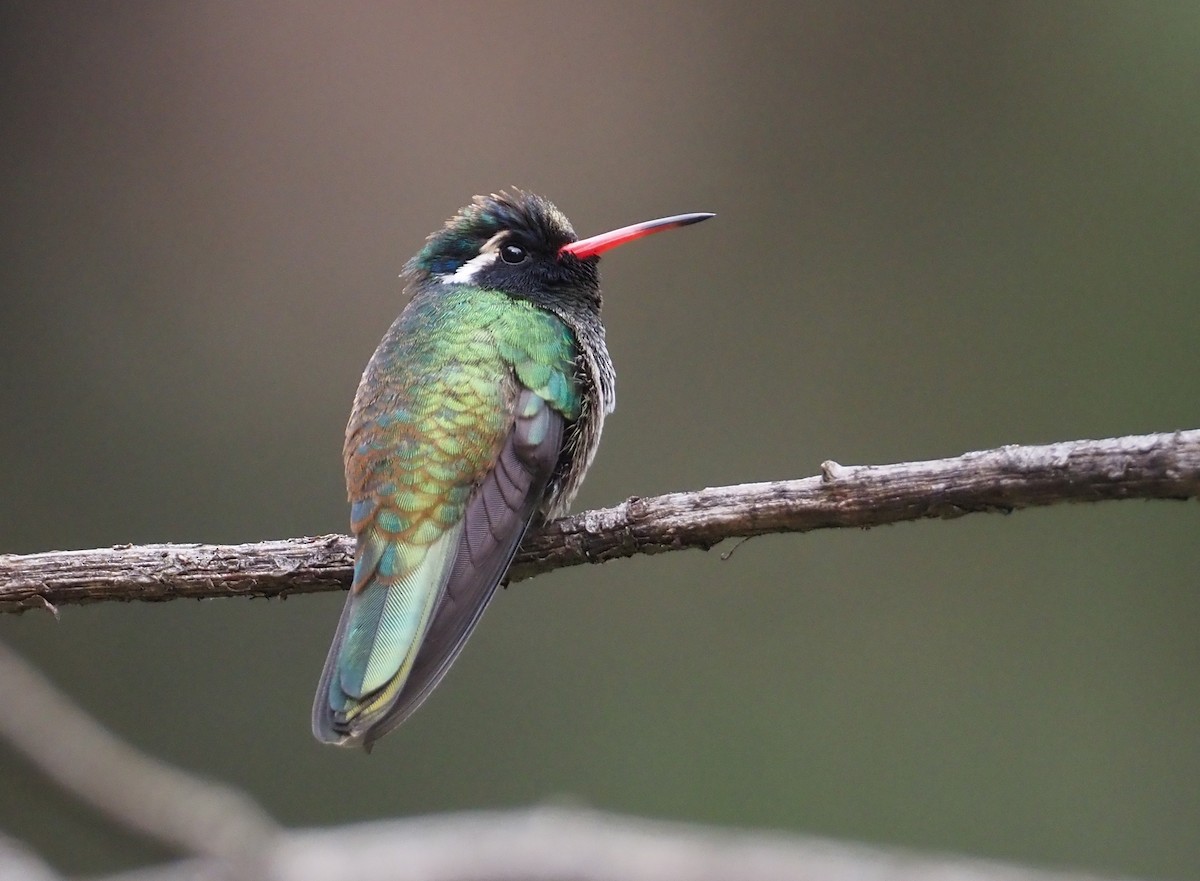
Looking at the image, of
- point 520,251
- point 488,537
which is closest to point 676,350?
point 520,251

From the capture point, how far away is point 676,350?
21.3ft

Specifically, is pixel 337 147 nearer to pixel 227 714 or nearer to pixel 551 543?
pixel 227 714

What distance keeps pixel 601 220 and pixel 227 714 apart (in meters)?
3.24

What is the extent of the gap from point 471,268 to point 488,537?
3.85ft

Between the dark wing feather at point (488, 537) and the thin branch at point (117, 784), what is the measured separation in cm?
257

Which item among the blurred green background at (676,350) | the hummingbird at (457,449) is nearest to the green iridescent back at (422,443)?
the hummingbird at (457,449)

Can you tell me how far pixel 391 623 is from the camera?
8.19 feet

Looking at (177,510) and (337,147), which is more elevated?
(337,147)

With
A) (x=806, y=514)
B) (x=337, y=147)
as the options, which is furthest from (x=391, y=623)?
(x=337, y=147)

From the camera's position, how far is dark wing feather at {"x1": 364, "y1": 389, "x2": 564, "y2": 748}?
96.5 inches

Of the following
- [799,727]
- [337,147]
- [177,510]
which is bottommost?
[799,727]

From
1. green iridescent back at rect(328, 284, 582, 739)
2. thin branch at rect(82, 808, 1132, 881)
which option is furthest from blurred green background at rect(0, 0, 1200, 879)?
green iridescent back at rect(328, 284, 582, 739)

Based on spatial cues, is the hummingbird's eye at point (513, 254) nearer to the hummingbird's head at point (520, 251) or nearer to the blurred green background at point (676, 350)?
the hummingbird's head at point (520, 251)

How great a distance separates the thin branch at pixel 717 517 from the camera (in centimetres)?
209
